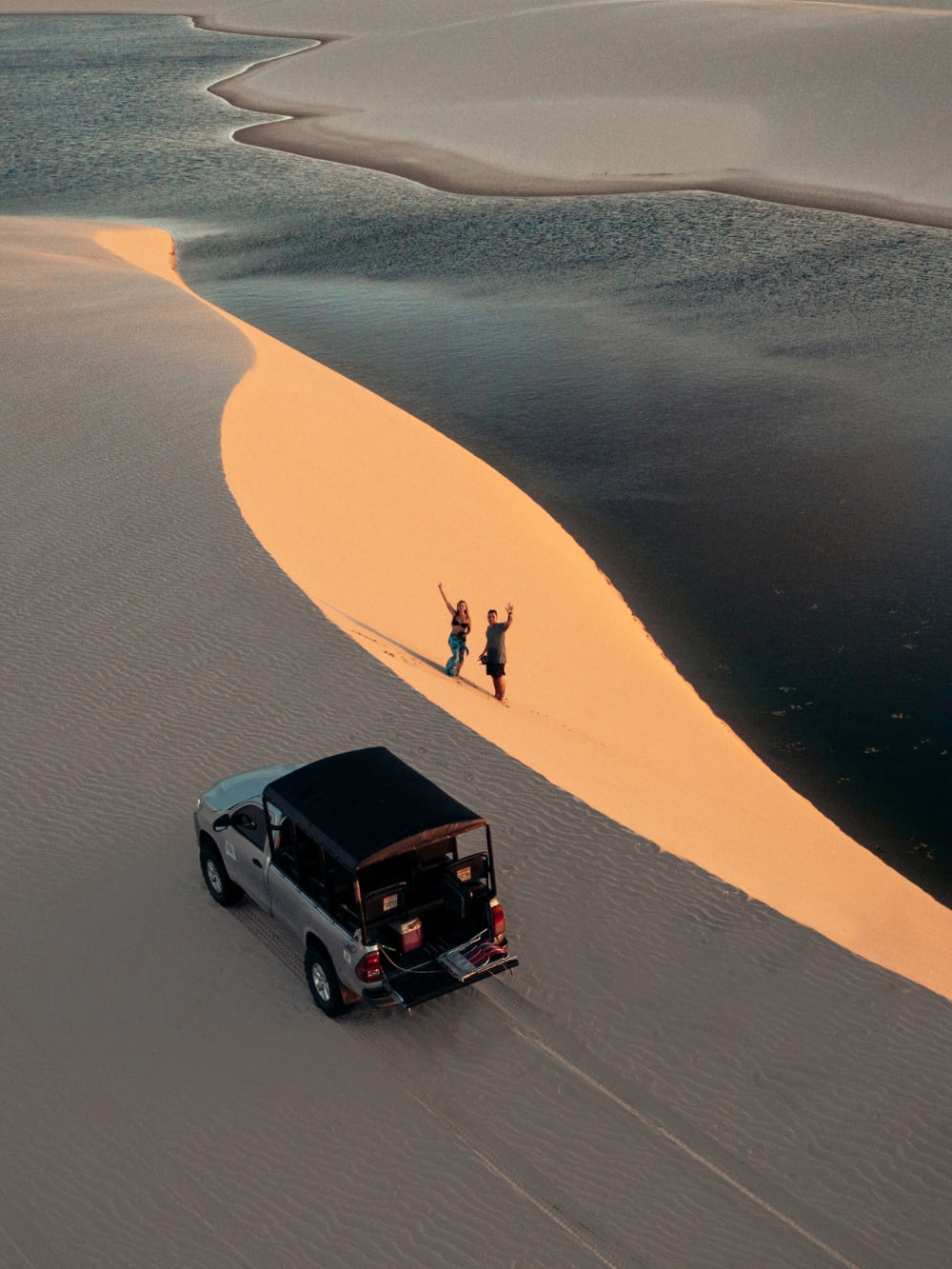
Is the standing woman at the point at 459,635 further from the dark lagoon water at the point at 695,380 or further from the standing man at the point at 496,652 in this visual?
the dark lagoon water at the point at 695,380

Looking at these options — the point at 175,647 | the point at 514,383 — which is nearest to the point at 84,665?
the point at 175,647

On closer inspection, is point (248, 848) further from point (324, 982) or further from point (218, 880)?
point (324, 982)

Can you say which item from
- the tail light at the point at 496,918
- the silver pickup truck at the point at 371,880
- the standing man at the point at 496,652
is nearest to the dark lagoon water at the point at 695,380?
the standing man at the point at 496,652

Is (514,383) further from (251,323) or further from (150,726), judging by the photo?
(150,726)

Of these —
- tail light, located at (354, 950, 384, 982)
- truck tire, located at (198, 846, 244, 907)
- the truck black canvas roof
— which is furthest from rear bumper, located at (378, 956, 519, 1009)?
truck tire, located at (198, 846, 244, 907)

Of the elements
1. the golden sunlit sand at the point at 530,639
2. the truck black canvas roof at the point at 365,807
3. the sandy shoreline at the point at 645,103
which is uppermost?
the sandy shoreline at the point at 645,103

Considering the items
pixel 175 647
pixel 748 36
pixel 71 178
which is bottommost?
pixel 175 647
